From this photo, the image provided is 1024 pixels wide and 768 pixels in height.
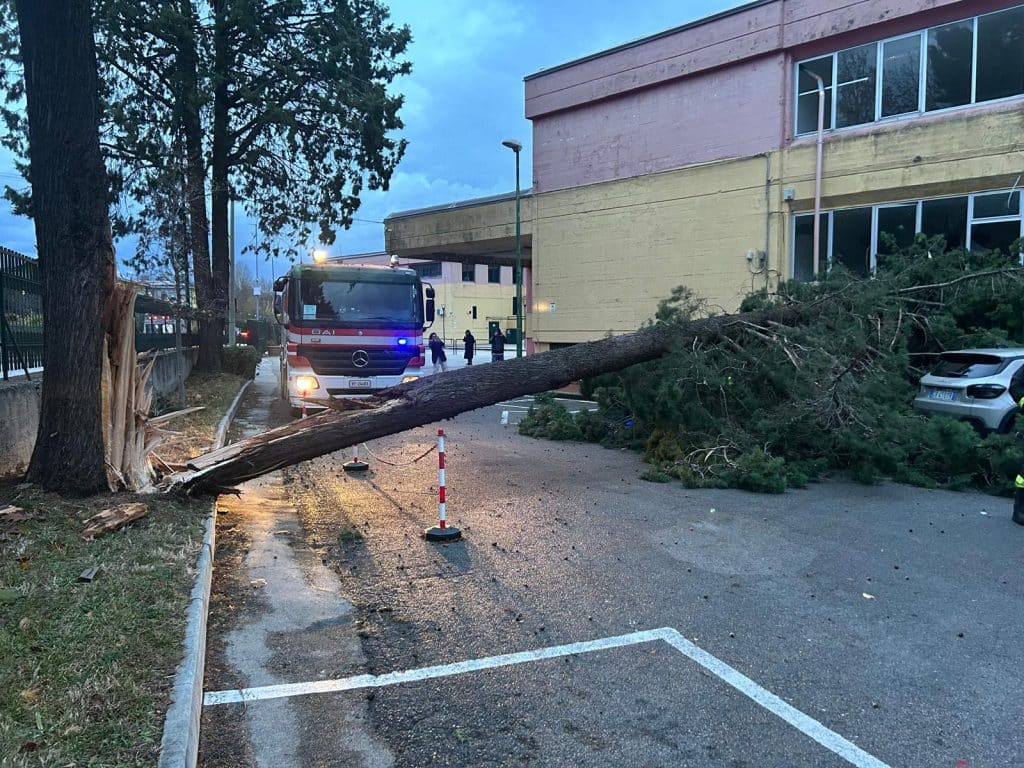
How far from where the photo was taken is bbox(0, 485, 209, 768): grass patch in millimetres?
2969

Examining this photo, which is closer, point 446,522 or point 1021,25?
point 446,522

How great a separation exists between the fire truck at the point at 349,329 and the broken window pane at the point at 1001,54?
12.6 meters

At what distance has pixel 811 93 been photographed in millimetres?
17328

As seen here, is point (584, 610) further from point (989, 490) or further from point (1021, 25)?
point (1021, 25)

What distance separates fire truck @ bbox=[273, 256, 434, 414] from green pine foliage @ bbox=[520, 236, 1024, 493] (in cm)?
450

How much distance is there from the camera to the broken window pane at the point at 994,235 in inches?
591

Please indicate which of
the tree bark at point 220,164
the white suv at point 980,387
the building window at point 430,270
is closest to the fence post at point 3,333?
the white suv at point 980,387

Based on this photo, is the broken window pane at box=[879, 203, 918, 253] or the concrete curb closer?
the concrete curb

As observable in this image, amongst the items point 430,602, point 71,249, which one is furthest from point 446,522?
point 71,249

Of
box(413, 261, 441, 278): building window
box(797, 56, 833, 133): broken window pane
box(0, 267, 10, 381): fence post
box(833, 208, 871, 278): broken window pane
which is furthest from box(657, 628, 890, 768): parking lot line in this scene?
box(413, 261, 441, 278): building window

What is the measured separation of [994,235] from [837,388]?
9.27 m

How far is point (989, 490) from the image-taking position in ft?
29.4

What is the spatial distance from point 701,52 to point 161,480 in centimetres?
1699

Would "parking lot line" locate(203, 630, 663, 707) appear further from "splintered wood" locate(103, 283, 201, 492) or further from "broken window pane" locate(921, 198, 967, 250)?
"broken window pane" locate(921, 198, 967, 250)
